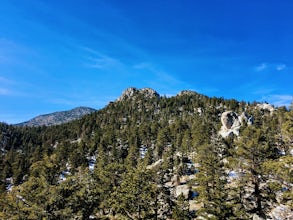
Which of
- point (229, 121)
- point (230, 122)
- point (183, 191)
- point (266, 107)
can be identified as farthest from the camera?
point (266, 107)

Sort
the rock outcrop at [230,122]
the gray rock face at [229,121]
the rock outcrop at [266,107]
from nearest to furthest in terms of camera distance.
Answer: the rock outcrop at [230,122], the gray rock face at [229,121], the rock outcrop at [266,107]

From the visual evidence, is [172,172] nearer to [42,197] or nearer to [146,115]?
[42,197]

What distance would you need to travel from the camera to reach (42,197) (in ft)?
78.9

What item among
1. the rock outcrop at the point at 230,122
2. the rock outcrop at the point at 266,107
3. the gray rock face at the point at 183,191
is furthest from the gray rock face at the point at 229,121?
the gray rock face at the point at 183,191

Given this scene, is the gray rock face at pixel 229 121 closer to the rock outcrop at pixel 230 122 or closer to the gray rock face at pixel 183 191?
the rock outcrop at pixel 230 122

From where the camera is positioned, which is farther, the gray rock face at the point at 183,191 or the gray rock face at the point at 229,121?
the gray rock face at the point at 229,121

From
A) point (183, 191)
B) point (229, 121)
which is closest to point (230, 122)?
point (229, 121)

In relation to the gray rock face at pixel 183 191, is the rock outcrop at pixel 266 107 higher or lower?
higher

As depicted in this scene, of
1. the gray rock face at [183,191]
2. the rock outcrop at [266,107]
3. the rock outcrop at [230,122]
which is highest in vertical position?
the rock outcrop at [266,107]

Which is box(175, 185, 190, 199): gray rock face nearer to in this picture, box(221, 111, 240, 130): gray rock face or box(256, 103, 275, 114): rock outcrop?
box(221, 111, 240, 130): gray rock face

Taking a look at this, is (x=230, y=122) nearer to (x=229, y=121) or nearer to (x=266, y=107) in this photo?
(x=229, y=121)

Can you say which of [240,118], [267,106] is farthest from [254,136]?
[267,106]

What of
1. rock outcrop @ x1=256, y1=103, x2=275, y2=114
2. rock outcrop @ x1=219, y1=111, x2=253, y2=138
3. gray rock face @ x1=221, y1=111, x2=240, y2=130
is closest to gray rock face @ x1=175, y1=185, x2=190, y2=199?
rock outcrop @ x1=219, y1=111, x2=253, y2=138

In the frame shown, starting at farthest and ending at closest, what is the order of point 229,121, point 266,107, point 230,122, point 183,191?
point 266,107 < point 229,121 < point 230,122 < point 183,191
